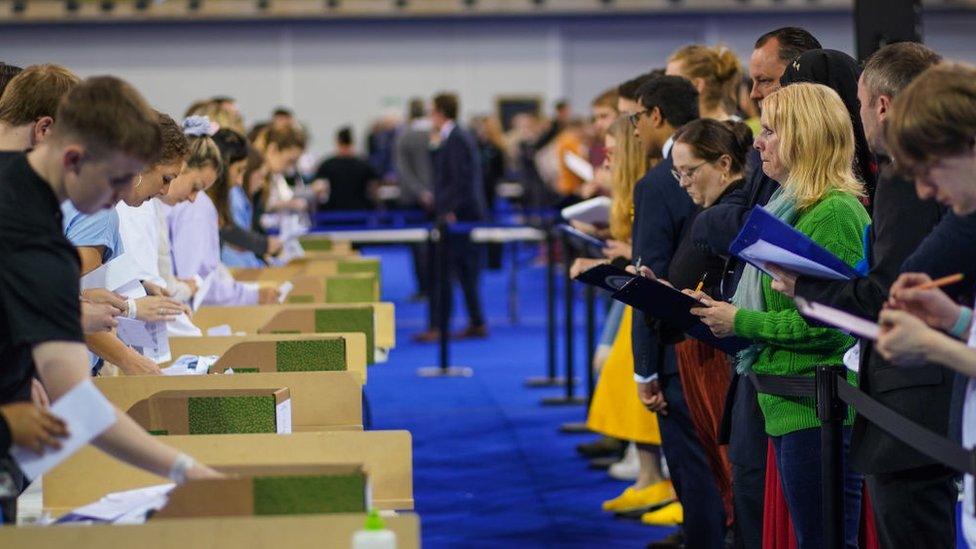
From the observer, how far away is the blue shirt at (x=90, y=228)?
12.7ft

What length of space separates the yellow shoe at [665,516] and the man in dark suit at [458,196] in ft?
19.5

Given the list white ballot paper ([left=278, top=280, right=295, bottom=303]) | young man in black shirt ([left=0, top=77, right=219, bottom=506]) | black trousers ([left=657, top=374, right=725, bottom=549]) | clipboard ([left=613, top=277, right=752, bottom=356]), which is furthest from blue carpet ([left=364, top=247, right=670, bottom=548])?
young man in black shirt ([left=0, top=77, right=219, bottom=506])

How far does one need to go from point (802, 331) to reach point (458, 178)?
338 inches

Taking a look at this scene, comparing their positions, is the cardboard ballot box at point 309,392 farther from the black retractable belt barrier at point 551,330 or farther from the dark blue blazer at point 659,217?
the black retractable belt barrier at point 551,330

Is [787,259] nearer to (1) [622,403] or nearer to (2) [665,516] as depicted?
(2) [665,516]

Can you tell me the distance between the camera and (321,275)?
22.4 ft

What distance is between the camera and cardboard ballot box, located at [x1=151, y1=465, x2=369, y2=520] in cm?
259

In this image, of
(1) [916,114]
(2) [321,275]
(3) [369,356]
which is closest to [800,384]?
(1) [916,114]

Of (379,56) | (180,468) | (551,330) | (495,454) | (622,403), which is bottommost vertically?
(495,454)

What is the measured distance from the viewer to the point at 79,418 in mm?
2557

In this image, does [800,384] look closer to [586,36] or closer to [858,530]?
[858,530]

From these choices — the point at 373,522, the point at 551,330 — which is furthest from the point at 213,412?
the point at 551,330

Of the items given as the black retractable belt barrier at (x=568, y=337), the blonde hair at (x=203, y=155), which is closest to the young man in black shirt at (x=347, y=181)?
the black retractable belt barrier at (x=568, y=337)

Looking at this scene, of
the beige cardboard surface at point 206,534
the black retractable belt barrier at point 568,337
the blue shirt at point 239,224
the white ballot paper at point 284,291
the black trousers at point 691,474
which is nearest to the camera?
the beige cardboard surface at point 206,534
